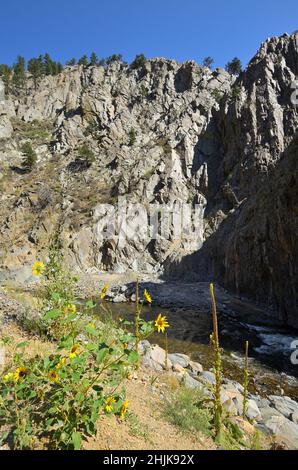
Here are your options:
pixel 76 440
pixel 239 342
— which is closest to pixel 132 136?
pixel 239 342

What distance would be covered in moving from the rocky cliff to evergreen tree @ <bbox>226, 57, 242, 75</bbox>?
26.9 feet

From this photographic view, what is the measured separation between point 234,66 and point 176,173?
3752cm

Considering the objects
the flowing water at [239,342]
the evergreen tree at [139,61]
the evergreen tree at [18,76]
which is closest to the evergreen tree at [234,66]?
the evergreen tree at [139,61]

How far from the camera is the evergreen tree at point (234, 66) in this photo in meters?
65.2

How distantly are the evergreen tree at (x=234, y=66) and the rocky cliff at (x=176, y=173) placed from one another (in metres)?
8.20

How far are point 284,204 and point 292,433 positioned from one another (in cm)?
1581

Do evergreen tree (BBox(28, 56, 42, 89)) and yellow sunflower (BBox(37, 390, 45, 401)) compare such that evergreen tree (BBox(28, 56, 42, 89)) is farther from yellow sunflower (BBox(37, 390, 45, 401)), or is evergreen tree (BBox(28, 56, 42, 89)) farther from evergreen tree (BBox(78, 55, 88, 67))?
yellow sunflower (BBox(37, 390, 45, 401))

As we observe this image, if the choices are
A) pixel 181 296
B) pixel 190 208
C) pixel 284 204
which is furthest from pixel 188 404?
pixel 190 208

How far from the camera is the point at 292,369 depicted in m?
10.6

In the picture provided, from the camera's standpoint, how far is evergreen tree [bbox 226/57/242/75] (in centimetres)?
6525

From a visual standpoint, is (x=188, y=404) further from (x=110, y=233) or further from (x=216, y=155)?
(x=216, y=155)

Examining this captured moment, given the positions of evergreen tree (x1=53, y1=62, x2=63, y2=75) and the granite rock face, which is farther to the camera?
evergreen tree (x1=53, y1=62, x2=63, y2=75)

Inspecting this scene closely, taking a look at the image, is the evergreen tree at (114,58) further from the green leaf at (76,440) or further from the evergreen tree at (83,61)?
the green leaf at (76,440)

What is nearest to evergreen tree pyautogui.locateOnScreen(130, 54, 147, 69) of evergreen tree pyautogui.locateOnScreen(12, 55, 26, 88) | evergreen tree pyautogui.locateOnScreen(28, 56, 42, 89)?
evergreen tree pyautogui.locateOnScreen(28, 56, 42, 89)
